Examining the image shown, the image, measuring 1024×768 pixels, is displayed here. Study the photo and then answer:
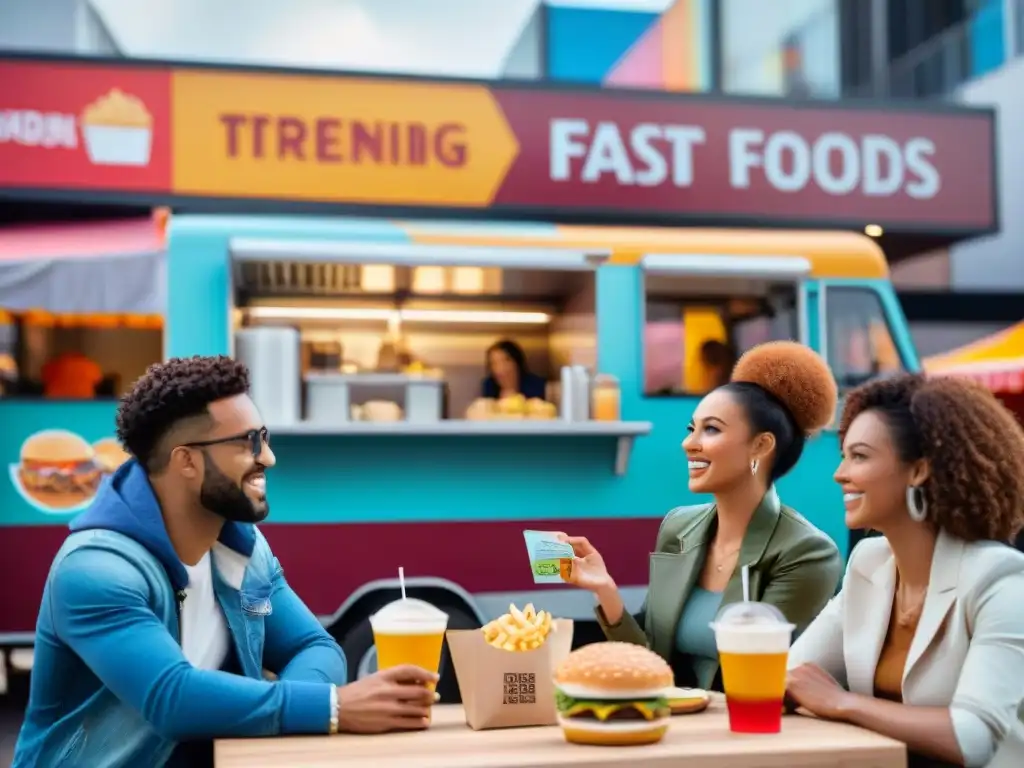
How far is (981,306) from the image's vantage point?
41.6ft

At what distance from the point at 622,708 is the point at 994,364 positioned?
23.9ft

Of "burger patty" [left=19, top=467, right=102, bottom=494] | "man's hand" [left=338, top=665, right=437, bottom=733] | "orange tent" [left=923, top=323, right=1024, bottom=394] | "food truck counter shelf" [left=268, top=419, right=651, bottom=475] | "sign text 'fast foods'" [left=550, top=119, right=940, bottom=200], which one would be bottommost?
"man's hand" [left=338, top=665, right=437, bottom=733]

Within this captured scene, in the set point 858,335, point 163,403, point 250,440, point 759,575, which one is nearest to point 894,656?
point 759,575

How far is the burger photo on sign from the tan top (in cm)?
428

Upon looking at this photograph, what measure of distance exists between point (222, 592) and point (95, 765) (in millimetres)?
397

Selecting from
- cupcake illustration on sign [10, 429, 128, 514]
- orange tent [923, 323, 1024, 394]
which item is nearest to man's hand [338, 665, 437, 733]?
cupcake illustration on sign [10, 429, 128, 514]

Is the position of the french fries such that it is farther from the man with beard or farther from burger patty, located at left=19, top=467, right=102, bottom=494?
burger patty, located at left=19, top=467, right=102, bottom=494

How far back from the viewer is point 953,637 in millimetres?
2121

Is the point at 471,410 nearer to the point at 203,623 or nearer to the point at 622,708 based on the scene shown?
the point at 203,623

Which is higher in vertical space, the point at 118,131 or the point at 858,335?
→ the point at 118,131

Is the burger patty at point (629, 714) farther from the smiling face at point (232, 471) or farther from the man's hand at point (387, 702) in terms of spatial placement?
the smiling face at point (232, 471)

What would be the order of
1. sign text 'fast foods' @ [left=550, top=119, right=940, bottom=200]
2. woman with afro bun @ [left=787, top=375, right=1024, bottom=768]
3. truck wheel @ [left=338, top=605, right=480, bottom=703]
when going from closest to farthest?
1. woman with afro bun @ [left=787, top=375, right=1024, bottom=768]
2. truck wheel @ [left=338, top=605, right=480, bottom=703]
3. sign text 'fast foods' @ [left=550, top=119, right=940, bottom=200]

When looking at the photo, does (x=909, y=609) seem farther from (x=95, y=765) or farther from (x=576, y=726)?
(x=95, y=765)

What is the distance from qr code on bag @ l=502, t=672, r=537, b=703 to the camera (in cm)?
213
